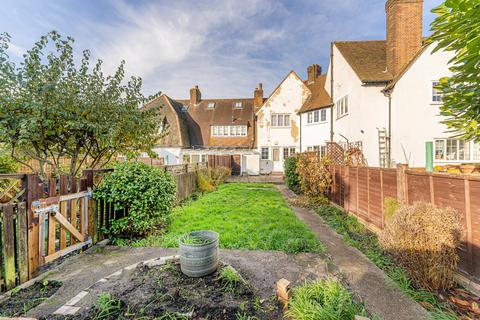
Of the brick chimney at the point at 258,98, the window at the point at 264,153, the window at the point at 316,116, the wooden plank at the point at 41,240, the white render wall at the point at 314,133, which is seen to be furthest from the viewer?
the brick chimney at the point at 258,98

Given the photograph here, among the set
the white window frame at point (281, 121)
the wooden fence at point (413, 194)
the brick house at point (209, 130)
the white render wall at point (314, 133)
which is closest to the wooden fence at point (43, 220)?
the wooden fence at point (413, 194)

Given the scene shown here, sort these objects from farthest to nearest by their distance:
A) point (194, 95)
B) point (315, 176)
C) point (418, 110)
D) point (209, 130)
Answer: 1. point (194, 95)
2. point (209, 130)
3. point (418, 110)
4. point (315, 176)

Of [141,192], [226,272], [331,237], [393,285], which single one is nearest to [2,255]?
[141,192]

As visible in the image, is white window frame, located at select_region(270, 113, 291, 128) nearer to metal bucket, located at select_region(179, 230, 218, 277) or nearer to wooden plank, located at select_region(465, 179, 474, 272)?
wooden plank, located at select_region(465, 179, 474, 272)

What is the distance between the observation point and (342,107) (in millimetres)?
15867

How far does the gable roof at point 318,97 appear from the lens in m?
18.3

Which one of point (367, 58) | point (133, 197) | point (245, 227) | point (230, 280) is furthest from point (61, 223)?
point (367, 58)

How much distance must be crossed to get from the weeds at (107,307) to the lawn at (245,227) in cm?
228

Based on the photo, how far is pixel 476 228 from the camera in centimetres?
343

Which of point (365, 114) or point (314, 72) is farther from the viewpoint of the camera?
point (314, 72)

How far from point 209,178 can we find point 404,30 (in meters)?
14.6

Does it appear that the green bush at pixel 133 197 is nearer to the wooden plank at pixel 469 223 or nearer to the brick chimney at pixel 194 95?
the wooden plank at pixel 469 223

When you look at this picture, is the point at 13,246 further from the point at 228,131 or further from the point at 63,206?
the point at 228,131

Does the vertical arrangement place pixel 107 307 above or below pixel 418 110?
below
